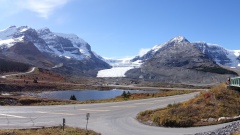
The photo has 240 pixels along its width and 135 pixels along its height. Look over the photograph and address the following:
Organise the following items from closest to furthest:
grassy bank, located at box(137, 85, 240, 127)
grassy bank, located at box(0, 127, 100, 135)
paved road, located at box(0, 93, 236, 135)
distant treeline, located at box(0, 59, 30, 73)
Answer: grassy bank, located at box(0, 127, 100, 135), paved road, located at box(0, 93, 236, 135), grassy bank, located at box(137, 85, 240, 127), distant treeline, located at box(0, 59, 30, 73)

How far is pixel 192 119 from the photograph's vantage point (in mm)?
28125

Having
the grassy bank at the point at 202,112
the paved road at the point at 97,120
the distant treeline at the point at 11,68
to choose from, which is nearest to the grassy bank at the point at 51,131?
the paved road at the point at 97,120

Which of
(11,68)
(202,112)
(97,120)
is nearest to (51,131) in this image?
(97,120)

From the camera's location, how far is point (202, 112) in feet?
99.2

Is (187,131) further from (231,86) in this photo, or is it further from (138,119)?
(231,86)

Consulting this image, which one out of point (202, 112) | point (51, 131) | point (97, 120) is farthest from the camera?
point (97, 120)

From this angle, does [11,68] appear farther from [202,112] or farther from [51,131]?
[51,131]

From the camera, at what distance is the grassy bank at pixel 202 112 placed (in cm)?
2789

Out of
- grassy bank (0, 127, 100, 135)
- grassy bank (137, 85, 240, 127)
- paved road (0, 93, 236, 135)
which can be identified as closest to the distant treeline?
paved road (0, 93, 236, 135)

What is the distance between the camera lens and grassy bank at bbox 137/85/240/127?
27891 millimetres

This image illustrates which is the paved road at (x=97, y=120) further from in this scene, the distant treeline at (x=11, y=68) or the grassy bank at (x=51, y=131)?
the distant treeline at (x=11, y=68)

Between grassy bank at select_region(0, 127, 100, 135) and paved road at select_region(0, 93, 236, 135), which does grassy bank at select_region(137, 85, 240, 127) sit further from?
grassy bank at select_region(0, 127, 100, 135)

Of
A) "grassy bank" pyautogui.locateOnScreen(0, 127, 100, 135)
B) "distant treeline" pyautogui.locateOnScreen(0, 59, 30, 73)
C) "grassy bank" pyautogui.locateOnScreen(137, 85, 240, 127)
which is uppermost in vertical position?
"distant treeline" pyautogui.locateOnScreen(0, 59, 30, 73)

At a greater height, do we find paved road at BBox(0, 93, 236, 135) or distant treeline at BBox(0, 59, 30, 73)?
distant treeline at BBox(0, 59, 30, 73)
